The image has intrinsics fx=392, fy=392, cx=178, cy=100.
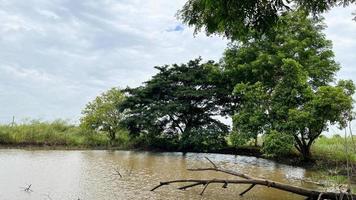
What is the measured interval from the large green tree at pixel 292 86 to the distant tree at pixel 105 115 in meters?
7.33

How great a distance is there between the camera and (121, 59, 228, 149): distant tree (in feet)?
65.8

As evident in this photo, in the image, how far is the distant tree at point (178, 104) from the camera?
20.0 m

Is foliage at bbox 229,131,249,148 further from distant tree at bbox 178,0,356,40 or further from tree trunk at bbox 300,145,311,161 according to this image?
distant tree at bbox 178,0,356,40

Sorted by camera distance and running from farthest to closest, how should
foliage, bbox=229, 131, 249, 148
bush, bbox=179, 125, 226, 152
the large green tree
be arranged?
bush, bbox=179, 125, 226, 152
foliage, bbox=229, 131, 249, 148
the large green tree

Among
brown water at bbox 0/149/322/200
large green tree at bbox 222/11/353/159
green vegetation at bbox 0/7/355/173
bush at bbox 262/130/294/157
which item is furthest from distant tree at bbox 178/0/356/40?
bush at bbox 262/130/294/157

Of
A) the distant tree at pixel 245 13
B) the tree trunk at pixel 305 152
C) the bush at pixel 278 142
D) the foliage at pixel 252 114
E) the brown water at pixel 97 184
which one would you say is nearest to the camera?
the distant tree at pixel 245 13

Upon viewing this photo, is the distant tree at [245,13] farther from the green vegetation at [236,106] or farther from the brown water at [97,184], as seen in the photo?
the green vegetation at [236,106]

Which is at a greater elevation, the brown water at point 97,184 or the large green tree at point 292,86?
the large green tree at point 292,86

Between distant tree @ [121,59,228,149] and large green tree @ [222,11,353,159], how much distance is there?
2.45 meters

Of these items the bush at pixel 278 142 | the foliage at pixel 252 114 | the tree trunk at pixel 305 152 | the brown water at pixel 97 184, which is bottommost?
the brown water at pixel 97 184

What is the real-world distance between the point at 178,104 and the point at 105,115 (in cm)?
455

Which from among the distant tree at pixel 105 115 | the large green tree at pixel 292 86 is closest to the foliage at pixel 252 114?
Result: the large green tree at pixel 292 86

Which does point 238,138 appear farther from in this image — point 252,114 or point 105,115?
point 105,115

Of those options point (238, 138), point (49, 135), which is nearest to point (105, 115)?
point (49, 135)
